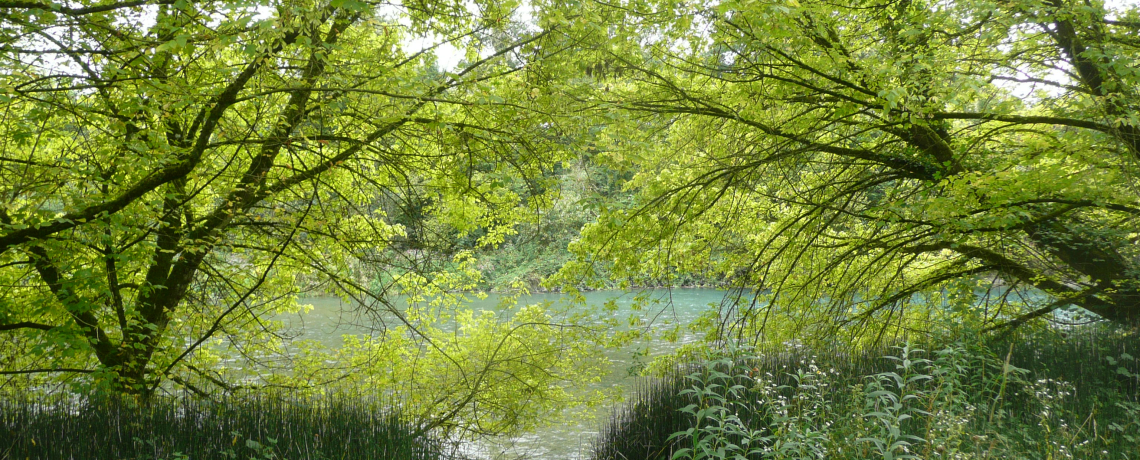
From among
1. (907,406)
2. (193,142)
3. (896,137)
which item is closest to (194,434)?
(193,142)

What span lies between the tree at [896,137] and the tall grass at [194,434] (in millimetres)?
2153

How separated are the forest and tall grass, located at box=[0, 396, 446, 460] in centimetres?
3

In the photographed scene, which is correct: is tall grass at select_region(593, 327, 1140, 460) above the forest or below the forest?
below

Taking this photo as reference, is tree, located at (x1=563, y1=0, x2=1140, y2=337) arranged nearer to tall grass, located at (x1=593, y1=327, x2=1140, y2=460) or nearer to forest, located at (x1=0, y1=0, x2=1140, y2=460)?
forest, located at (x1=0, y1=0, x2=1140, y2=460)

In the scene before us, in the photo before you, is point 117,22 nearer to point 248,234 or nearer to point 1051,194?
point 248,234

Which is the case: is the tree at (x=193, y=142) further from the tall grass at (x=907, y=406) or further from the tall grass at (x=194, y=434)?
the tall grass at (x=907, y=406)

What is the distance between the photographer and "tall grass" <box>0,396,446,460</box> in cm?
366

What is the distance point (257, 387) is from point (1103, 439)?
18.2 feet

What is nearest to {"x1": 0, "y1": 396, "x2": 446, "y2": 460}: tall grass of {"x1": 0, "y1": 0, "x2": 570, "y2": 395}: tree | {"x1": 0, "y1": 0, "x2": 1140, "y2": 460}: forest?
{"x1": 0, "y1": 0, "x2": 1140, "y2": 460}: forest

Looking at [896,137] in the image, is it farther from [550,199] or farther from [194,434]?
[194,434]

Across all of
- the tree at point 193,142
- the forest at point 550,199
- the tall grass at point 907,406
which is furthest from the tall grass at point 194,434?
the tall grass at point 907,406

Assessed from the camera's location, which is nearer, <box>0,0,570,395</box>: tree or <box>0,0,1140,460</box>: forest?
<box>0,0,570,395</box>: tree

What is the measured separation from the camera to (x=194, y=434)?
395 centimetres

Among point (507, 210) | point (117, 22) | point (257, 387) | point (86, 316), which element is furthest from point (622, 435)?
point (117, 22)
